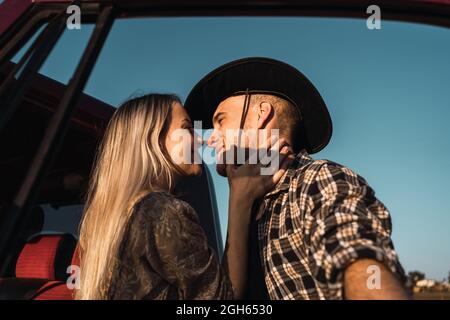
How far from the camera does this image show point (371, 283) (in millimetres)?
1255

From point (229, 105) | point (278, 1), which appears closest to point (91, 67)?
point (278, 1)

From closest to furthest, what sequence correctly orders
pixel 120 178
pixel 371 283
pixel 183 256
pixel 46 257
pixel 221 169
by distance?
pixel 371 283 < pixel 183 256 < pixel 120 178 < pixel 221 169 < pixel 46 257

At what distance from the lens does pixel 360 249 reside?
1310 millimetres

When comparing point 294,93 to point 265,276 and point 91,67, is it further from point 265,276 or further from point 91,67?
point 91,67

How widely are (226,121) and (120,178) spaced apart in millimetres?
614

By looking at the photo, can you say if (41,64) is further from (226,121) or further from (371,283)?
(226,121)

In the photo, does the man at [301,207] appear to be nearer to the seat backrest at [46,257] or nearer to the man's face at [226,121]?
the man's face at [226,121]

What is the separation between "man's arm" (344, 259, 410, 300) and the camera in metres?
1.22

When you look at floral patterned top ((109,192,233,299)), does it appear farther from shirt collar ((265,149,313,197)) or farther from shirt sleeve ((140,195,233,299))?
shirt collar ((265,149,313,197))

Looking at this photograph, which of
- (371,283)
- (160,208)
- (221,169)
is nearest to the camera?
(371,283)

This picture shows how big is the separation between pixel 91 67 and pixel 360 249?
0.88m

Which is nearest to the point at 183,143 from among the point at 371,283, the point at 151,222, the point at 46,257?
the point at 151,222

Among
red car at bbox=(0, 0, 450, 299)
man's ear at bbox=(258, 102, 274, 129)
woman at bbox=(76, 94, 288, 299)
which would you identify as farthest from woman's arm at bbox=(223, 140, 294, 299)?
red car at bbox=(0, 0, 450, 299)

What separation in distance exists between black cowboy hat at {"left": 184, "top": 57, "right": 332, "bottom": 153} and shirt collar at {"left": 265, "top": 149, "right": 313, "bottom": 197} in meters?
0.36
